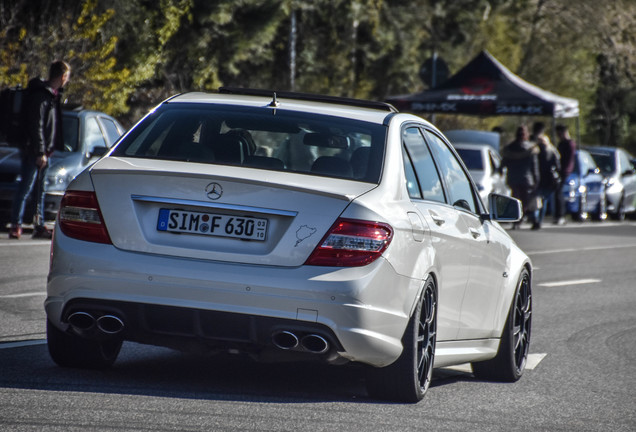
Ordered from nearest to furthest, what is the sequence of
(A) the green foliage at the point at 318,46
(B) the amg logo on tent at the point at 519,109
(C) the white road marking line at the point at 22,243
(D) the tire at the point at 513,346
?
(D) the tire at the point at 513,346 → (C) the white road marking line at the point at 22,243 → (A) the green foliage at the point at 318,46 → (B) the amg logo on tent at the point at 519,109

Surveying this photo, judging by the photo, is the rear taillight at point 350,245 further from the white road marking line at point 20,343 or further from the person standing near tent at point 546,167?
the person standing near tent at point 546,167

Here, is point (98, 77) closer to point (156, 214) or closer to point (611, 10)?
point (156, 214)

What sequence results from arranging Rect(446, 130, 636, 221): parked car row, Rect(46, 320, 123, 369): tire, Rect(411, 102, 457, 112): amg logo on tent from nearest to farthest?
Rect(46, 320, 123, 369): tire < Rect(446, 130, 636, 221): parked car row < Rect(411, 102, 457, 112): amg logo on tent

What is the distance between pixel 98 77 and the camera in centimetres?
2447

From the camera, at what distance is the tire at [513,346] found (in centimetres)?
771

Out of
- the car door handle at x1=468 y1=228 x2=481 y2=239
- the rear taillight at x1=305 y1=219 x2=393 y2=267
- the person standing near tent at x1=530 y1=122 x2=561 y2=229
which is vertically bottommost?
the person standing near tent at x1=530 y1=122 x2=561 y2=229

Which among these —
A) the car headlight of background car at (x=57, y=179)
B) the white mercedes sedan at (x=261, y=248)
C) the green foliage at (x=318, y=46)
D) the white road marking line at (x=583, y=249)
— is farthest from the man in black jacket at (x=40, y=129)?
the white mercedes sedan at (x=261, y=248)

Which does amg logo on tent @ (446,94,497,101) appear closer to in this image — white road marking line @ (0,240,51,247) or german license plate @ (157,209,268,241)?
white road marking line @ (0,240,51,247)

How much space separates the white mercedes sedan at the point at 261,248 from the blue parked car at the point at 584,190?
2313 centimetres

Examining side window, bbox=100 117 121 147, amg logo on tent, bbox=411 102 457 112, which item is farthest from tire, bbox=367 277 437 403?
amg logo on tent, bbox=411 102 457 112

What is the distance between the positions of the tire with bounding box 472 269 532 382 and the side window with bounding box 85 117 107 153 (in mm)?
10118

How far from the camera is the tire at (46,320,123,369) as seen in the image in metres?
6.53

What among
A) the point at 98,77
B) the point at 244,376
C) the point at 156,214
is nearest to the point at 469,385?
the point at 244,376

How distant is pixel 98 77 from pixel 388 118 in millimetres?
18285
